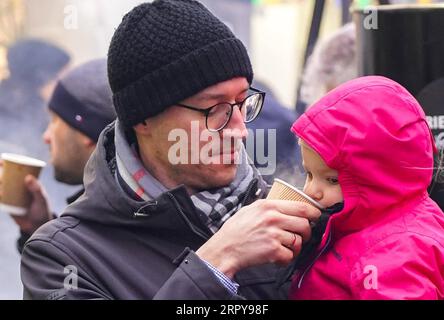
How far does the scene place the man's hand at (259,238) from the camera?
1976 mm

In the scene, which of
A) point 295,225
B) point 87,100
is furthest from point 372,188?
point 87,100

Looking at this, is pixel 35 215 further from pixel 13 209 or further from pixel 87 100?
pixel 87 100

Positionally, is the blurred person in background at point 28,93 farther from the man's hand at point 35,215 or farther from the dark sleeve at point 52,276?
the dark sleeve at point 52,276

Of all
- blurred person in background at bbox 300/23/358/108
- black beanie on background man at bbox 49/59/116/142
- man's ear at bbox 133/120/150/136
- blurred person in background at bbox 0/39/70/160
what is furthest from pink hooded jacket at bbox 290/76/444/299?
blurred person in background at bbox 0/39/70/160

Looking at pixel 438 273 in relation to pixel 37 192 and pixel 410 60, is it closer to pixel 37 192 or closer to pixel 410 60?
pixel 410 60

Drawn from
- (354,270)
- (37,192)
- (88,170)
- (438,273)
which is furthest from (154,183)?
(37,192)

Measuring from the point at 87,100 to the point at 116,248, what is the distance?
3.90 ft

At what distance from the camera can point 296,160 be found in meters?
2.68

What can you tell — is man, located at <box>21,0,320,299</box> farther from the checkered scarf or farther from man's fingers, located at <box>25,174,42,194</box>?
man's fingers, located at <box>25,174,42,194</box>

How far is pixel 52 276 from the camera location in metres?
2.09

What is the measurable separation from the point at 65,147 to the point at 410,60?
1.32 m

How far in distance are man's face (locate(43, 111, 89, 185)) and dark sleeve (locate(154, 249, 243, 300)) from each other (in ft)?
4.48

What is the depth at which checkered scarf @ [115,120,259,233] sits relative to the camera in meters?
2.17
